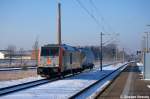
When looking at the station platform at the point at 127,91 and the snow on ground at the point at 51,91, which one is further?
the snow on ground at the point at 51,91

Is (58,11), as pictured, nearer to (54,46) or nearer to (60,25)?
(60,25)

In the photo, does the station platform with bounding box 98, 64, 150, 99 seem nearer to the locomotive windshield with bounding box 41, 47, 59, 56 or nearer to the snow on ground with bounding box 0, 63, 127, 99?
the snow on ground with bounding box 0, 63, 127, 99

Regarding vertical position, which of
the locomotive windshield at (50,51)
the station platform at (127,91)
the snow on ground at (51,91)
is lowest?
the snow on ground at (51,91)

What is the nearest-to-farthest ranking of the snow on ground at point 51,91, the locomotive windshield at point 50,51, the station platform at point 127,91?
the station platform at point 127,91 → the snow on ground at point 51,91 → the locomotive windshield at point 50,51

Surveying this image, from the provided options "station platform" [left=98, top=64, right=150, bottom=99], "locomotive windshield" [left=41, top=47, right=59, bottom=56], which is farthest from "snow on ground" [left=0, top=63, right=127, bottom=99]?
"locomotive windshield" [left=41, top=47, right=59, bottom=56]

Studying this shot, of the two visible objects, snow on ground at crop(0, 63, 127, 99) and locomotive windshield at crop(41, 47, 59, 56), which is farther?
locomotive windshield at crop(41, 47, 59, 56)

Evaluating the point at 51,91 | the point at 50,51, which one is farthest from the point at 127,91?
the point at 50,51

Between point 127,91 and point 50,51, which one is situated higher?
point 50,51

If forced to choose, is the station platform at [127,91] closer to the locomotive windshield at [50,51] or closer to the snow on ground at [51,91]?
the snow on ground at [51,91]

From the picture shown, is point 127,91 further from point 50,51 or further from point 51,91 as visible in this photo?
point 50,51

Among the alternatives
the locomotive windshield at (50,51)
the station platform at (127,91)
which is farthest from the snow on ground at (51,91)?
the locomotive windshield at (50,51)

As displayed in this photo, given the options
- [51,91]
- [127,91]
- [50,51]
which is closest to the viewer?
[127,91]

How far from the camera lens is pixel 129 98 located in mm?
19297

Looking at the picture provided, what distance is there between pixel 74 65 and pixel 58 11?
6611mm
